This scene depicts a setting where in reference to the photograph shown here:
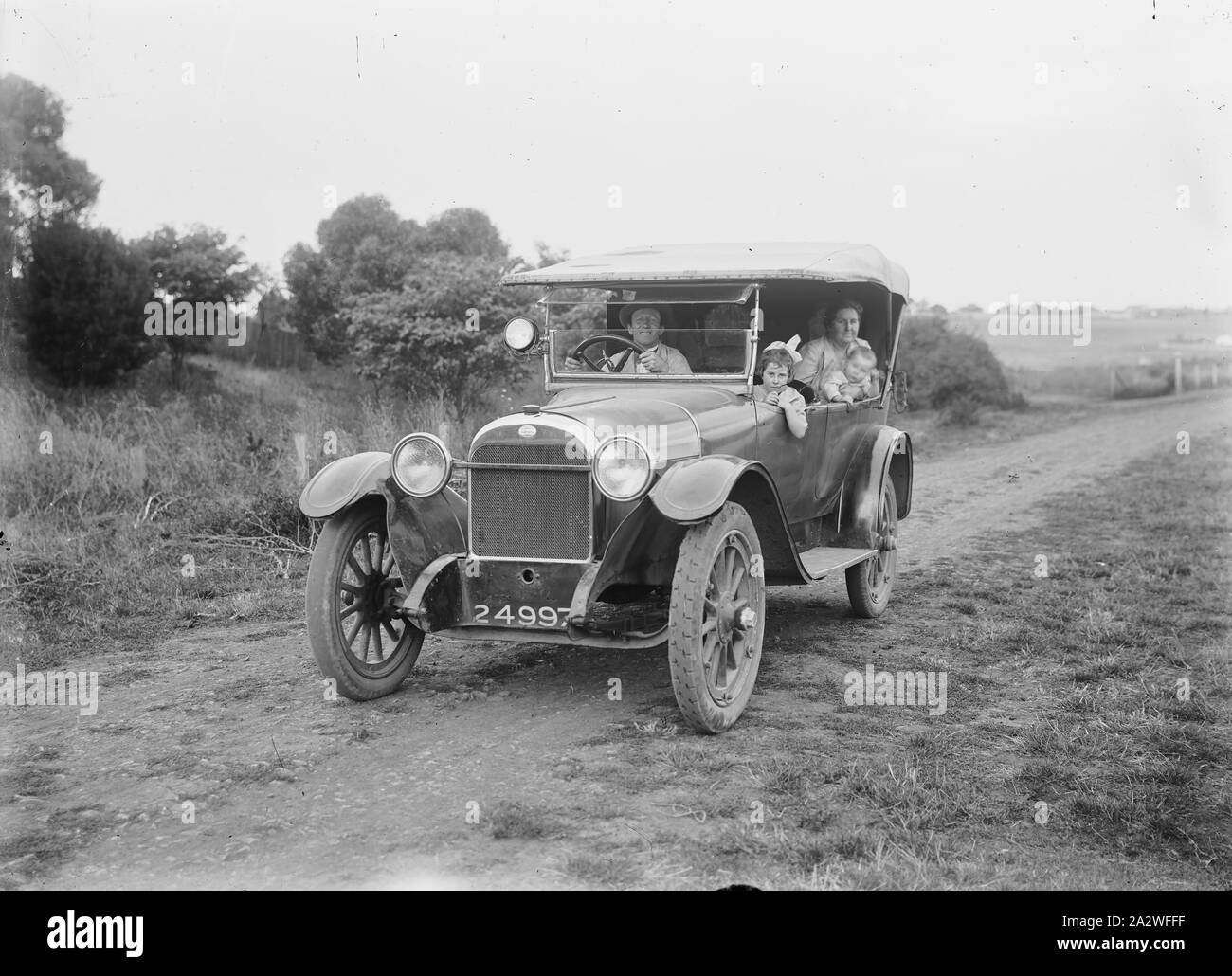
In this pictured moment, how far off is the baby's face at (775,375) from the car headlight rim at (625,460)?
1420mm

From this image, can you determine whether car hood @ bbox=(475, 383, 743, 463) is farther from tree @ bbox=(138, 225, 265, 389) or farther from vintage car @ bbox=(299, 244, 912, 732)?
tree @ bbox=(138, 225, 265, 389)

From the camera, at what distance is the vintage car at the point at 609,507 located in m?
5.02

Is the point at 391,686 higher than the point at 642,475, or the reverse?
the point at 642,475

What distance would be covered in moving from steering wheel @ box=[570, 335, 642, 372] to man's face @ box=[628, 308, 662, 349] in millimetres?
45

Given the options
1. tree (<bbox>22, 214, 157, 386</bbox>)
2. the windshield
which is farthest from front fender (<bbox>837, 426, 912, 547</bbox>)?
tree (<bbox>22, 214, 157, 386</bbox>)

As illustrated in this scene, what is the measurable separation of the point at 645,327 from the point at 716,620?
6.72 ft

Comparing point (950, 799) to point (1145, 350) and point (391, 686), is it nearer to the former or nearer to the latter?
point (391, 686)

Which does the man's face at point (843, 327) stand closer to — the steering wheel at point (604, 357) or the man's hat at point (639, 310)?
the man's hat at point (639, 310)

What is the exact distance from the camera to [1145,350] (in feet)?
95.8

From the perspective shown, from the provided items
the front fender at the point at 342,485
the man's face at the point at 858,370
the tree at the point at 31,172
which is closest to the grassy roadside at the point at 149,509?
the tree at the point at 31,172

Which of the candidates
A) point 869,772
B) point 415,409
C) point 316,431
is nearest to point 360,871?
point 869,772

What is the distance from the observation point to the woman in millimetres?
7023

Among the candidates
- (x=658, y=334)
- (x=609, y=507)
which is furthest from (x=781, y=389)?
(x=609, y=507)
